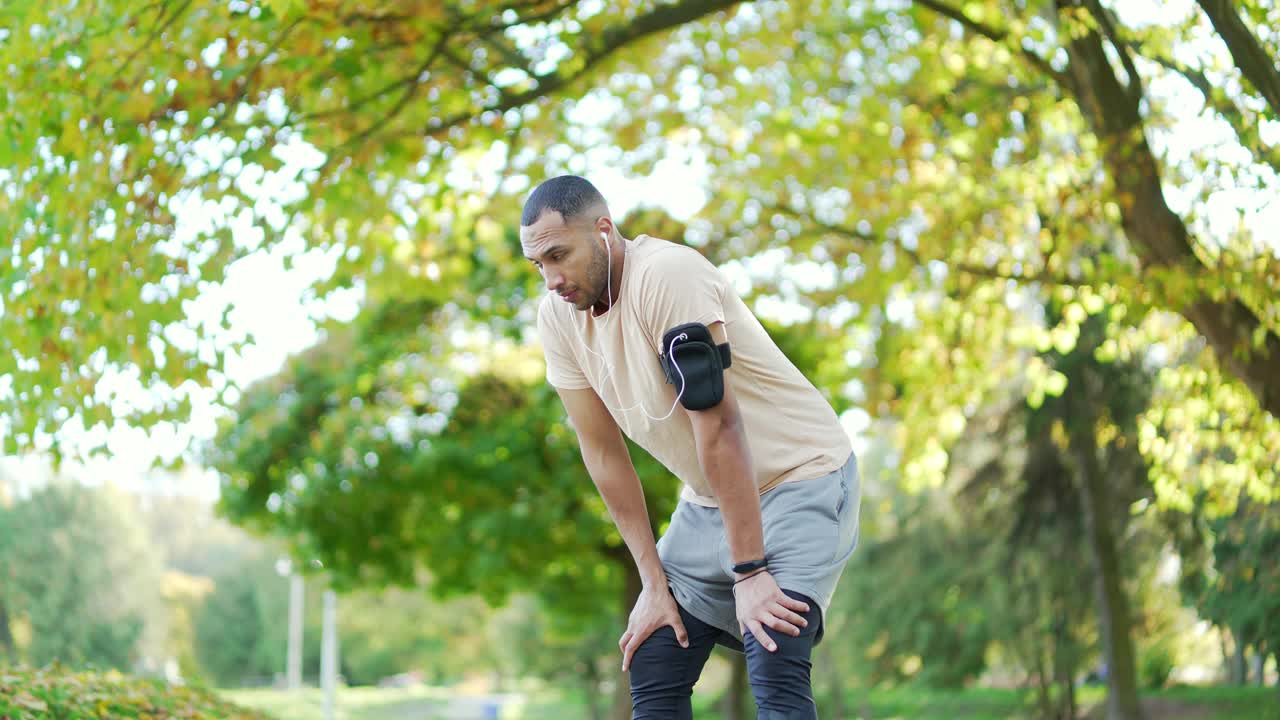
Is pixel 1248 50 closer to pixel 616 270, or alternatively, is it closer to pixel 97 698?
pixel 616 270

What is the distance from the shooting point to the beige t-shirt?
9.73 feet

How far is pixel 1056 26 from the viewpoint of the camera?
21.5 feet

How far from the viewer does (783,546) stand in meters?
2.99

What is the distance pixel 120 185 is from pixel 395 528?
1122 cm

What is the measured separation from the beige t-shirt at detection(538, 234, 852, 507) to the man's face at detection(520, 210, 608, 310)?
0.30 ft

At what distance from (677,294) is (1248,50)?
426 cm

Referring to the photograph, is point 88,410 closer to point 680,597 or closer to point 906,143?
point 680,597

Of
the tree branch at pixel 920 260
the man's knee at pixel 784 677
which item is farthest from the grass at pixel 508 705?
the tree branch at pixel 920 260

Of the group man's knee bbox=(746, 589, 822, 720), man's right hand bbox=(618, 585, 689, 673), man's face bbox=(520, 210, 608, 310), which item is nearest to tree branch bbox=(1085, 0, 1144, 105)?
man's face bbox=(520, 210, 608, 310)

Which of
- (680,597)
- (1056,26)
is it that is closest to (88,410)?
(680,597)

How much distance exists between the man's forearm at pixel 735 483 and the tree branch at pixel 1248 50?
4194 millimetres

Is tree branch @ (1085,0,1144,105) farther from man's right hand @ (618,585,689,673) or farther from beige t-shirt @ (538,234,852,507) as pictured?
man's right hand @ (618,585,689,673)

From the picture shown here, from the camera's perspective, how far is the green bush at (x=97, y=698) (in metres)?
4.71

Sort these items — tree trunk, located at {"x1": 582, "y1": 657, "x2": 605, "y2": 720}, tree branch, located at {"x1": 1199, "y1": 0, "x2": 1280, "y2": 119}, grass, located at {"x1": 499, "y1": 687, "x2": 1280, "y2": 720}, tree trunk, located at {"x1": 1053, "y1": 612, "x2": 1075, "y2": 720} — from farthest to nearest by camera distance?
tree trunk, located at {"x1": 582, "y1": 657, "x2": 605, "y2": 720} < tree trunk, located at {"x1": 1053, "y1": 612, "x2": 1075, "y2": 720} < grass, located at {"x1": 499, "y1": 687, "x2": 1280, "y2": 720} < tree branch, located at {"x1": 1199, "y1": 0, "x2": 1280, "y2": 119}
